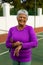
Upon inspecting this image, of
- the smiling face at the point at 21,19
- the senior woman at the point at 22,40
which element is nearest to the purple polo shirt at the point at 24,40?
the senior woman at the point at 22,40

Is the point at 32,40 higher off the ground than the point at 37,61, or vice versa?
the point at 32,40

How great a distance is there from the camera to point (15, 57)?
4.37 meters

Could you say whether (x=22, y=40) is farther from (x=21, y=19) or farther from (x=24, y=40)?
(x=21, y=19)

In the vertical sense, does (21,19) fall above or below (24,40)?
above

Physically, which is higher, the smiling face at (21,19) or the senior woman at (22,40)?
the smiling face at (21,19)

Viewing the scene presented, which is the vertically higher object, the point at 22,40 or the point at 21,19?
the point at 21,19

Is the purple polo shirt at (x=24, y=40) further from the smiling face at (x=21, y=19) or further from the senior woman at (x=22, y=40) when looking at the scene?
the smiling face at (x=21, y=19)

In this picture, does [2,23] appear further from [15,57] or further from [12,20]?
[15,57]

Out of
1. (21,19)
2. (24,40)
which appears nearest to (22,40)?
(24,40)

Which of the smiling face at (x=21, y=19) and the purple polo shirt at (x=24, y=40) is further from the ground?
the smiling face at (x=21, y=19)

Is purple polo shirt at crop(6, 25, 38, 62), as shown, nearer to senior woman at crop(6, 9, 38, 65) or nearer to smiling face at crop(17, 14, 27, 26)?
senior woman at crop(6, 9, 38, 65)

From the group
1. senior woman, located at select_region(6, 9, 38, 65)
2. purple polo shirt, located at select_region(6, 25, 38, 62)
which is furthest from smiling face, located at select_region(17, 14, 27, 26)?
purple polo shirt, located at select_region(6, 25, 38, 62)

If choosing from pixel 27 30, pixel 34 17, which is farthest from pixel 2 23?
pixel 27 30

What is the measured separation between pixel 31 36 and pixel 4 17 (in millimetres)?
16863
